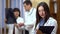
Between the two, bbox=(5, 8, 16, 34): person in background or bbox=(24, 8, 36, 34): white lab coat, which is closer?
bbox=(5, 8, 16, 34): person in background

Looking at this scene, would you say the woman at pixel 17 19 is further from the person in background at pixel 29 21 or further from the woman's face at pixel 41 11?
the woman's face at pixel 41 11

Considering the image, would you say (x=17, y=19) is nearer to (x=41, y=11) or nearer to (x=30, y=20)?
(x=30, y=20)

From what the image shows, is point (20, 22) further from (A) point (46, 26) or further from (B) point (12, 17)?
(A) point (46, 26)

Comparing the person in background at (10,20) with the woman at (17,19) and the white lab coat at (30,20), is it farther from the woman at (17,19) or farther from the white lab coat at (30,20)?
the white lab coat at (30,20)

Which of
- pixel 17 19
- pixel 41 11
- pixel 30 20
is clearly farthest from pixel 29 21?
pixel 41 11

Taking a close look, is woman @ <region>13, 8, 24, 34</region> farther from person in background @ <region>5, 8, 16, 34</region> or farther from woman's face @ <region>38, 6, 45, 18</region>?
woman's face @ <region>38, 6, 45, 18</region>

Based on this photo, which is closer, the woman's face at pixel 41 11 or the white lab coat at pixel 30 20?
the woman's face at pixel 41 11

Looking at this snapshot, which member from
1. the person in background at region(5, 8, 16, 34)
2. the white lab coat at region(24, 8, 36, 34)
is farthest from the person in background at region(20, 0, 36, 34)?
the person in background at region(5, 8, 16, 34)

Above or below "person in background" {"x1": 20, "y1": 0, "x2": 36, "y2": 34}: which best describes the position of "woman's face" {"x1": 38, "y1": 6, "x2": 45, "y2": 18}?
above

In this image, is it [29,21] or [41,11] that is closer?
[41,11]

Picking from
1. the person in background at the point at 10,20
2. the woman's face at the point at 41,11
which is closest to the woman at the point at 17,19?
the person in background at the point at 10,20

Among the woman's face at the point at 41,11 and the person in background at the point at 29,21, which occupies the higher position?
the woman's face at the point at 41,11

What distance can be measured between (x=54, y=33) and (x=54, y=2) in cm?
139

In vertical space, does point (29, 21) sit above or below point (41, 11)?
below
